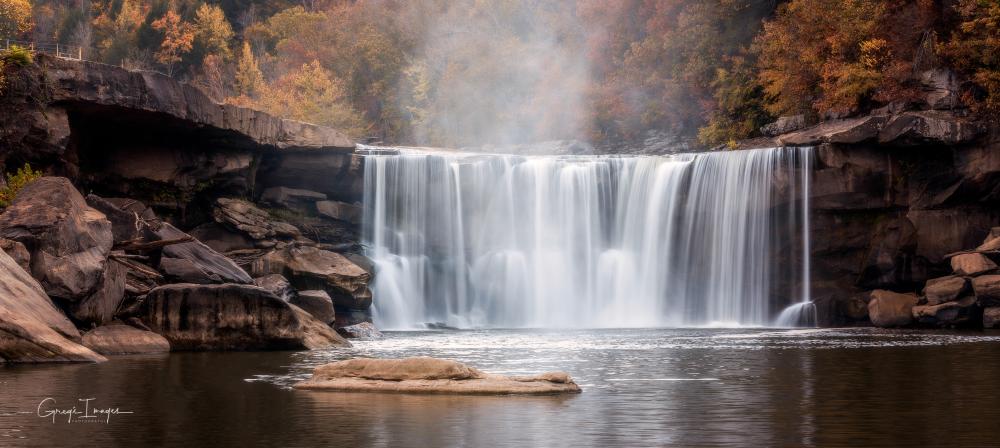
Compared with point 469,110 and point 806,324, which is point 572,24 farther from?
point 806,324

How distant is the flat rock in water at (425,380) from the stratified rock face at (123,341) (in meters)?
9.40

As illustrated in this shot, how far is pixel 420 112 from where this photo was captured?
278 ft

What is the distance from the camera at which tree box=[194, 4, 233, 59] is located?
333 ft

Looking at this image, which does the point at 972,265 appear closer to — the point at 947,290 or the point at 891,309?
the point at 947,290

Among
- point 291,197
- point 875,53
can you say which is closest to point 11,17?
point 291,197

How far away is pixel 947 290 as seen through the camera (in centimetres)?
3725

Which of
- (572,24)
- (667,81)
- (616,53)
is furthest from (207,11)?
(667,81)

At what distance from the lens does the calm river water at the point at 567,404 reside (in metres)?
12.4

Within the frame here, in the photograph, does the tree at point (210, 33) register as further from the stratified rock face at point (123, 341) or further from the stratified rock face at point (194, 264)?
the stratified rock face at point (123, 341)

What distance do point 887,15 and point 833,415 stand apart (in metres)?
39.3

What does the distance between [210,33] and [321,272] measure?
69450 millimetres

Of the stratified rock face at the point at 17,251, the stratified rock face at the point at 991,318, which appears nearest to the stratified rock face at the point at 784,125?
the stratified rock face at the point at 991,318

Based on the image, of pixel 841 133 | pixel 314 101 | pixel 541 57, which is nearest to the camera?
pixel 841 133

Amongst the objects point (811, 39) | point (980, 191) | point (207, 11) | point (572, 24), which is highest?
point (207, 11)
